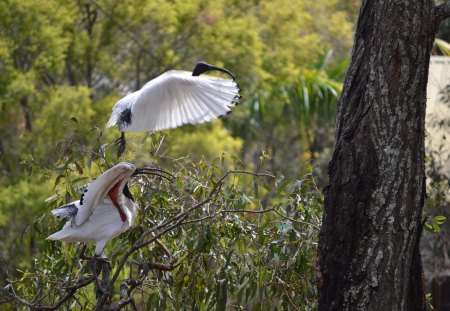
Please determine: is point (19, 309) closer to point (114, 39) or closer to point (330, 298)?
point (330, 298)

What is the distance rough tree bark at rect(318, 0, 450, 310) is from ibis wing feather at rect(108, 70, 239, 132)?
25.5 inches

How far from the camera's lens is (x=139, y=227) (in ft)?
16.9

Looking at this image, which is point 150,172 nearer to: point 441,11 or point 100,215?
point 100,215

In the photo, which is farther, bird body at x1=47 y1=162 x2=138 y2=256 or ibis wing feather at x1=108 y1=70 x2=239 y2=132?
ibis wing feather at x1=108 y1=70 x2=239 y2=132

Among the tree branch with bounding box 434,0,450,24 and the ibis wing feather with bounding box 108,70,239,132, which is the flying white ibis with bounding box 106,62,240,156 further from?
the tree branch with bounding box 434,0,450,24

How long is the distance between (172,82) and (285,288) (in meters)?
1.15

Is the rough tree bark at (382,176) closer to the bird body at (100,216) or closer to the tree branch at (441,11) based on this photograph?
the tree branch at (441,11)

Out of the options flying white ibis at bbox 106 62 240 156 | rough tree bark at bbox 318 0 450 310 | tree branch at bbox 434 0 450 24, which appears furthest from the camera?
flying white ibis at bbox 106 62 240 156

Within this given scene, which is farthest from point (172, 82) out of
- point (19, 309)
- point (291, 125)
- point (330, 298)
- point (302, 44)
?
point (291, 125)

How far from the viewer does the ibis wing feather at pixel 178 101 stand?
4.68m

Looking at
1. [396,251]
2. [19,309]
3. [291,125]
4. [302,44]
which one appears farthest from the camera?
[291,125]

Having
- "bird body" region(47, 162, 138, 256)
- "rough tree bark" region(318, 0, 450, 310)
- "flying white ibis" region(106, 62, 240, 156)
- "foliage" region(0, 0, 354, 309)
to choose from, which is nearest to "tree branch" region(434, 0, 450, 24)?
"rough tree bark" region(318, 0, 450, 310)

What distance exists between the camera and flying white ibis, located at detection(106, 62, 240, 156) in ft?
15.3

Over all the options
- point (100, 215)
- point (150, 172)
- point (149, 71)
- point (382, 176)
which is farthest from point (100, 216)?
point (149, 71)
